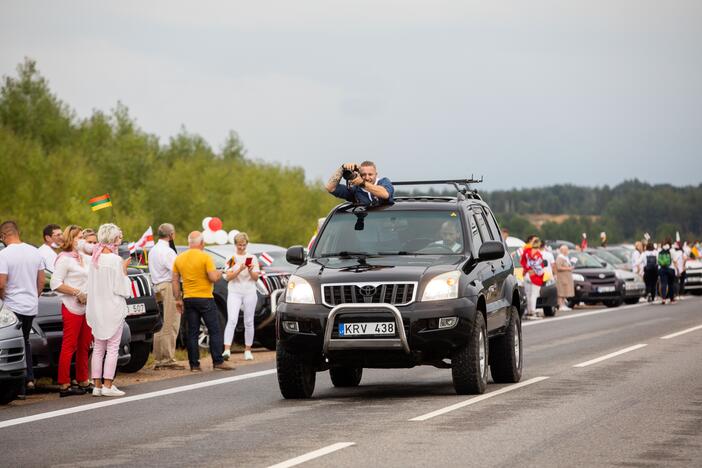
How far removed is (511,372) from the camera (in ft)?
49.0

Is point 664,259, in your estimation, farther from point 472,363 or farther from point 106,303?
point 472,363

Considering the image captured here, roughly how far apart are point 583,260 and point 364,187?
27781 millimetres

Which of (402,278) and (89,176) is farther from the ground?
(89,176)

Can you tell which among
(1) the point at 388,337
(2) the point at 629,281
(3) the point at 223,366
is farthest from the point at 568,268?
(1) the point at 388,337

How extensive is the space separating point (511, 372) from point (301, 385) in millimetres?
2690

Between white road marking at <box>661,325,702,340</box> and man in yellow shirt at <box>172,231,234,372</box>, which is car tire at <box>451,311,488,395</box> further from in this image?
white road marking at <box>661,325,702,340</box>

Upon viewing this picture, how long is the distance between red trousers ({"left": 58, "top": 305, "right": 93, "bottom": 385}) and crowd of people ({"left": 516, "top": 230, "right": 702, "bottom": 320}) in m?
16.6

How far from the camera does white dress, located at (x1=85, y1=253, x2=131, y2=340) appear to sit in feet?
48.2

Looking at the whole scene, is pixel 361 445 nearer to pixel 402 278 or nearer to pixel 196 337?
pixel 402 278

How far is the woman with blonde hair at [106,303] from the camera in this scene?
14680mm

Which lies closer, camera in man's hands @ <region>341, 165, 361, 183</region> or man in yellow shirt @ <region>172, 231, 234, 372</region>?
camera in man's hands @ <region>341, 165, 361, 183</region>

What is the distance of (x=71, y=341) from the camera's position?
14.9 meters

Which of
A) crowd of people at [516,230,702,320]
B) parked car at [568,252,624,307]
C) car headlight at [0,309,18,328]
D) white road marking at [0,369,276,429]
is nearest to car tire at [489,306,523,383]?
white road marking at [0,369,276,429]

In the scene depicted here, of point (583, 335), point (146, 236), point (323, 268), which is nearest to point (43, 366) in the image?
point (323, 268)
